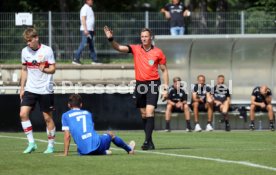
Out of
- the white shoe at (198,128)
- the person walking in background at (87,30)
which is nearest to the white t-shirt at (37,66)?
the white shoe at (198,128)

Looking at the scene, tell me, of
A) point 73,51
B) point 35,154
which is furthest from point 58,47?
point 35,154

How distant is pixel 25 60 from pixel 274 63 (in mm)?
13202

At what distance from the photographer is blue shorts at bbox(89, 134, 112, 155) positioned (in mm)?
14742

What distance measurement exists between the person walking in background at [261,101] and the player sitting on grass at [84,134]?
1197cm

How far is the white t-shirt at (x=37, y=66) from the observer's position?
16312 mm

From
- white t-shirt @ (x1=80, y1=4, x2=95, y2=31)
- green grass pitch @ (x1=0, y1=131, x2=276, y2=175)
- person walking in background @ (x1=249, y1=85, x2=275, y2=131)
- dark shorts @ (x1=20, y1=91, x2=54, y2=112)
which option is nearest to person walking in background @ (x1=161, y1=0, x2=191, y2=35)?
white t-shirt @ (x1=80, y1=4, x2=95, y2=31)

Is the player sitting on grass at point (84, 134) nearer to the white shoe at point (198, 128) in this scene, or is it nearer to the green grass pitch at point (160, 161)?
the green grass pitch at point (160, 161)

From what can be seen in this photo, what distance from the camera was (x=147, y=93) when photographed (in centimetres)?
1722

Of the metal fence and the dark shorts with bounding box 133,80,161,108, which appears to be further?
the metal fence

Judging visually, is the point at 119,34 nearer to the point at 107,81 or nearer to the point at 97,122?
the point at 107,81

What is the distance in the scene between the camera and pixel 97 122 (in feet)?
85.9

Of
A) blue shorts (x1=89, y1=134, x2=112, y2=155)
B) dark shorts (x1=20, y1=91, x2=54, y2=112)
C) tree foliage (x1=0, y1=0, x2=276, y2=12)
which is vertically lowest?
blue shorts (x1=89, y1=134, x2=112, y2=155)

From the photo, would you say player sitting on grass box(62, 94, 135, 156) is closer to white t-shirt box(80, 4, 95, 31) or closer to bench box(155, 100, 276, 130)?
bench box(155, 100, 276, 130)

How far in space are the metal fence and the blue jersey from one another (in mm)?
15234
